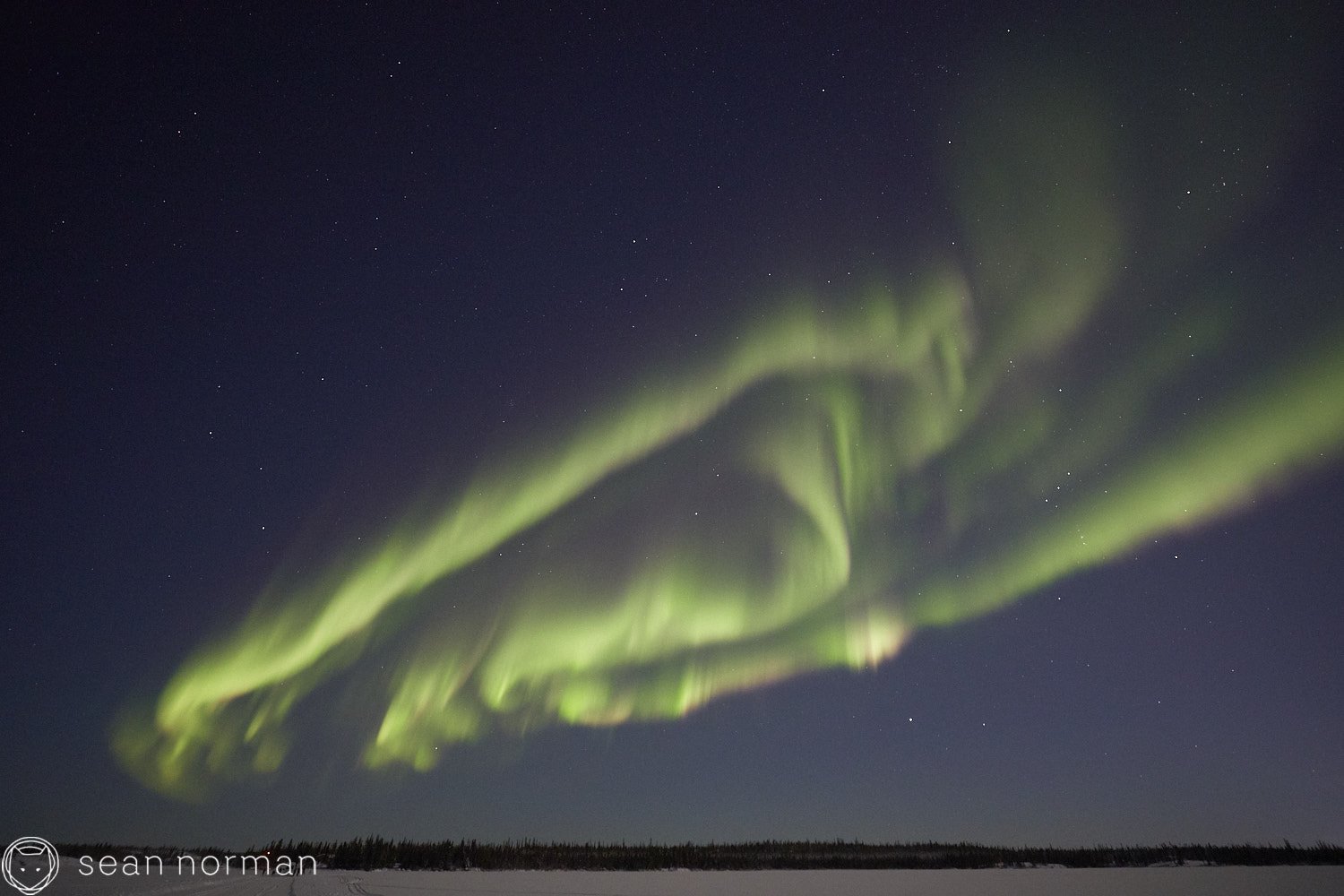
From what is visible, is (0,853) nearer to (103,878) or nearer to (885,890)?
(103,878)

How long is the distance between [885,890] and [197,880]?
1272 inches

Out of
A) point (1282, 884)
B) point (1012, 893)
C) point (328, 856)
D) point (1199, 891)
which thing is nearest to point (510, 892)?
point (1012, 893)

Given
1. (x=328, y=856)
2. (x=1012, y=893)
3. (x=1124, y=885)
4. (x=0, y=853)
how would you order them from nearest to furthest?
1. (x=0, y=853)
2. (x=1012, y=893)
3. (x=1124, y=885)
4. (x=328, y=856)

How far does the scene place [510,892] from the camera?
33.4 metres

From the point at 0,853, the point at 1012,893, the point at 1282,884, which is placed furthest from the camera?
the point at 1282,884

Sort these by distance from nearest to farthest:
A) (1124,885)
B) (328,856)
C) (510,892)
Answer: (510,892) < (1124,885) < (328,856)

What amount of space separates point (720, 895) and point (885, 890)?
964 cm

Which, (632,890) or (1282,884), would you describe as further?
(1282,884)

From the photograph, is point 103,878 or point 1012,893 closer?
point 103,878

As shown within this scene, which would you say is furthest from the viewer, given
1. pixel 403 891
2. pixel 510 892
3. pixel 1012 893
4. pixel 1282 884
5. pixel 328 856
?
pixel 328 856

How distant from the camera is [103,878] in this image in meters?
29.2

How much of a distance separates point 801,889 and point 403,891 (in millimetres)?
22078

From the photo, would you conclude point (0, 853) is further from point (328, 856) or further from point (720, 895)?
point (328, 856)

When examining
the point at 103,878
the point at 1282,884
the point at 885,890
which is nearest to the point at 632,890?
the point at 885,890
